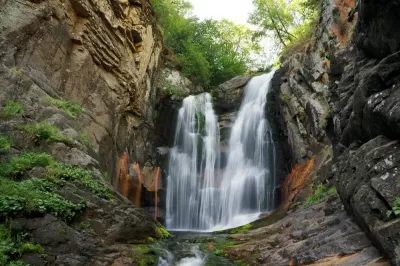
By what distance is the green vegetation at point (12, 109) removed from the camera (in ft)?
35.5

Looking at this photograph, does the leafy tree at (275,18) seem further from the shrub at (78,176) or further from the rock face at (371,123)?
the shrub at (78,176)

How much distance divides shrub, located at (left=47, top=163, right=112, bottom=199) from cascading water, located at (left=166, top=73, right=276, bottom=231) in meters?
10.2

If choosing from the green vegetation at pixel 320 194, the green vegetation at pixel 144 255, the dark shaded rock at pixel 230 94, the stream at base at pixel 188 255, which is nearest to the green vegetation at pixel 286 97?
the dark shaded rock at pixel 230 94

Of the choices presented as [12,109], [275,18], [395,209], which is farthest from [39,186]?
[275,18]

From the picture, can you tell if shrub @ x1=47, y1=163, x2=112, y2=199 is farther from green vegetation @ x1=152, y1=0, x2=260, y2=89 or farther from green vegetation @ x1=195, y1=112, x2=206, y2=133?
green vegetation @ x1=152, y1=0, x2=260, y2=89

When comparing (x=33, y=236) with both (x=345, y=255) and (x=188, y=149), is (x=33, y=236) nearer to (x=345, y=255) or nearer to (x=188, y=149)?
(x=345, y=255)

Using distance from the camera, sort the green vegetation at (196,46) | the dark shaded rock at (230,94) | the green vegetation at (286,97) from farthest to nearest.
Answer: the green vegetation at (196,46) < the dark shaded rock at (230,94) < the green vegetation at (286,97)

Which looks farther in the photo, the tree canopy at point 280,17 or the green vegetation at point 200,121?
the tree canopy at point 280,17

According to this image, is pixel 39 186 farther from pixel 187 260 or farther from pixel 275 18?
pixel 275 18

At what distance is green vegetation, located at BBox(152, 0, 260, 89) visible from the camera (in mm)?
27938

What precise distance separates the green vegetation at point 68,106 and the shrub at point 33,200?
480cm

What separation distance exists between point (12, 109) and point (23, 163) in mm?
2844

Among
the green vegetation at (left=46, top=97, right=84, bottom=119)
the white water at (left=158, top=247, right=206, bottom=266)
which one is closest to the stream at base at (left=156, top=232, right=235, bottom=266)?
the white water at (left=158, top=247, right=206, bottom=266)

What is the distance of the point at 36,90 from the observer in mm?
12508
